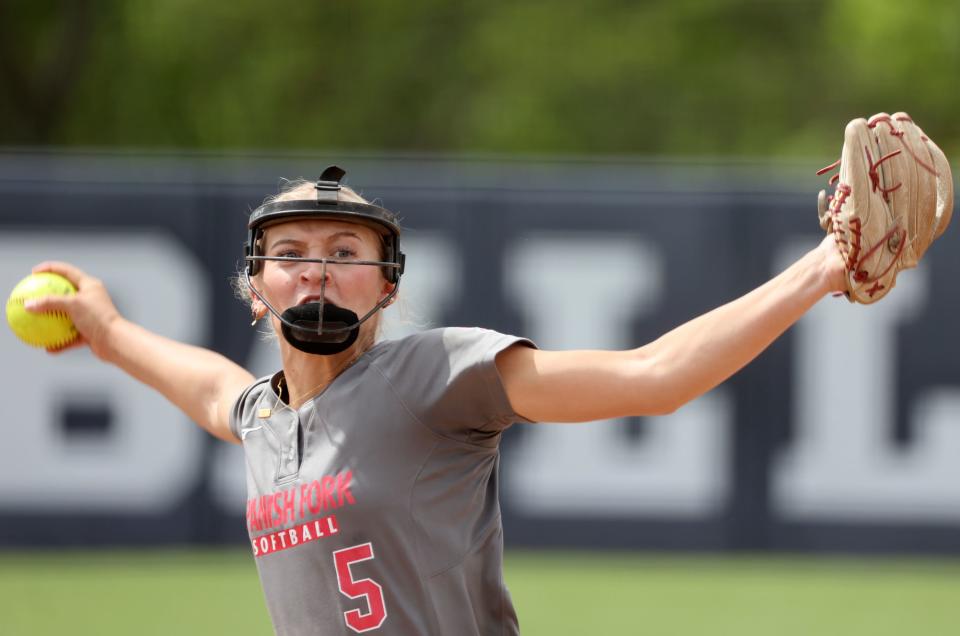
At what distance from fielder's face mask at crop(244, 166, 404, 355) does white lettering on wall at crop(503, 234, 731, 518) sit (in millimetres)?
5502

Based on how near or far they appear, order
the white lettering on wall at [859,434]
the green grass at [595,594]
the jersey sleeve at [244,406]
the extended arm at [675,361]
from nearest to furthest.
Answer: the extended arm at [675,361]
the jersey sleeve at [244,406]
the green grass at [595,594]
the white lettering on wall at [859,434]

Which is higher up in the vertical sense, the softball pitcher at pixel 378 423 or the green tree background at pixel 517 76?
the green tree background at pixel 517 76

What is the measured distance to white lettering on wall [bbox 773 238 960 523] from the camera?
828cm

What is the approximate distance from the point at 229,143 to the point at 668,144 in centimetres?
662

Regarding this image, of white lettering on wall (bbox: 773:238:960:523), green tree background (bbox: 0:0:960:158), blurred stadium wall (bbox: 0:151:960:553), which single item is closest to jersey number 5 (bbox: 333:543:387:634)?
blurred stadium wall (bbox: 0:151:960:553)

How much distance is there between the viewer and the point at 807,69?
2175 centimetres

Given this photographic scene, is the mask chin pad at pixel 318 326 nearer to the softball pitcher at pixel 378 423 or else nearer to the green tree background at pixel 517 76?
the softball pitcher at pixel 378 423

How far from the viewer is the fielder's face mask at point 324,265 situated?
8.92 ft

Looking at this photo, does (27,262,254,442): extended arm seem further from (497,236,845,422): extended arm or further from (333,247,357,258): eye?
(497,236,845,422): extended arm

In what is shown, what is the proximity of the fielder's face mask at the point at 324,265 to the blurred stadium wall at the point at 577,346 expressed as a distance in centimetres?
538

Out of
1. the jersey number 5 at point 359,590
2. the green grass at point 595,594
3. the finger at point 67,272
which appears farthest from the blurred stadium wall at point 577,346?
the jersey number 5 at point 359,590

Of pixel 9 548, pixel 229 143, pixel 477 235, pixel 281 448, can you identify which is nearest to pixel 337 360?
pixel 281 448

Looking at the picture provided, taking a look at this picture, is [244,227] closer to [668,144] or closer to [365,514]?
[365,514]

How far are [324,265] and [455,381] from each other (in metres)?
0.38
